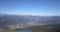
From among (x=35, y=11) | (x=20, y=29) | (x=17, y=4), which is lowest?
(x=20, y=29)

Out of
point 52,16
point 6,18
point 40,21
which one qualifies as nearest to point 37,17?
point 40,21

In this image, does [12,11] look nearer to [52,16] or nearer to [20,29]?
[20,29]

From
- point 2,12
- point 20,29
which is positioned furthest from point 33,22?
point 2,12

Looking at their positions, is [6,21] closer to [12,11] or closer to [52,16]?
[12,11]

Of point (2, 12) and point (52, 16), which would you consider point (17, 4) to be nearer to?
point (2, 12)

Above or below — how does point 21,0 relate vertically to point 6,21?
above

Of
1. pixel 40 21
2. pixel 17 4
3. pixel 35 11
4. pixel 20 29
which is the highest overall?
pixel 17 4

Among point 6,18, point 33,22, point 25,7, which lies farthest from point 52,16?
point 6,18

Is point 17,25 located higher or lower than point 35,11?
lower
